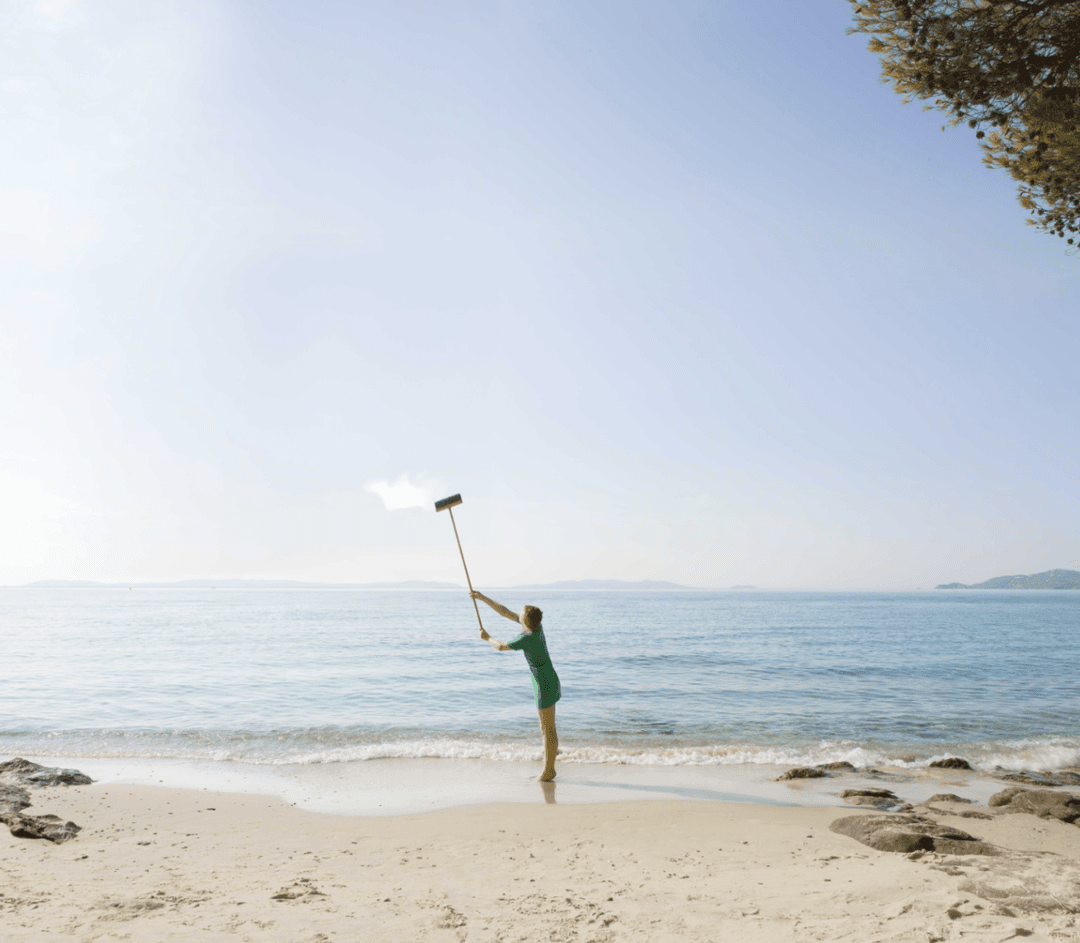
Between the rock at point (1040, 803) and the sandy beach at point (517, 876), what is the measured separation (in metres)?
0.30

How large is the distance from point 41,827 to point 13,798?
1454 mm

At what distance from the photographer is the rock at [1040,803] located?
7289 millimetres

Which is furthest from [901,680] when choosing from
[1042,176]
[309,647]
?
[309,647]

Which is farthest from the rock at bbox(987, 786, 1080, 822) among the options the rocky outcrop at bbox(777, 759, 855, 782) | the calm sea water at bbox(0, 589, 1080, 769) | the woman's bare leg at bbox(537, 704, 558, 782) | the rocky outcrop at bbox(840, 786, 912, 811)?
the woman's bare leg at bbox(537, 704, 558, 782)

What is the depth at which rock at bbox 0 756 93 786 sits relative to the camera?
829cm

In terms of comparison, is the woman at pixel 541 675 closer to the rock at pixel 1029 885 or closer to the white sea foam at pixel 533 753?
the white sea foam at pixel 533 753

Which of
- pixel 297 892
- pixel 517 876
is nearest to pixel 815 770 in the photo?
pixel 517 876

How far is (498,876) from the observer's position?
5.45 meters

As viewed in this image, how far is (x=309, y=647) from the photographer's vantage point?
29.9 m

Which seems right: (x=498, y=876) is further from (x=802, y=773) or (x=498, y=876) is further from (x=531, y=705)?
(x=531, y=705)

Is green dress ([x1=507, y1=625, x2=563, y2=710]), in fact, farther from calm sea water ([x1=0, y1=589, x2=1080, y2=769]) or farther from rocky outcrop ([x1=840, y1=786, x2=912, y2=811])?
rocky outcrop ([x1=840, y1=786, x2=912, y2=811])

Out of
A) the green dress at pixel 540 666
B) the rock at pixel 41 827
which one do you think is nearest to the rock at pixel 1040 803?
the green dress at pixel 540 666

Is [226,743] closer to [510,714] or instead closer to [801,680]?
[510,714]

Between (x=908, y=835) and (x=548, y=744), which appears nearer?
(x=908, y=835)
